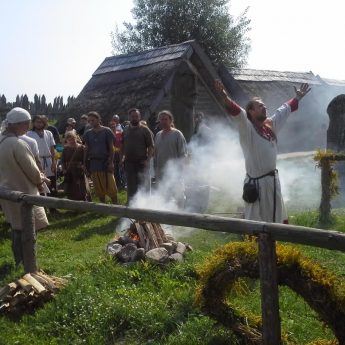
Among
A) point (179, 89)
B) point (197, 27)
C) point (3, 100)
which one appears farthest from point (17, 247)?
point (197, 27)

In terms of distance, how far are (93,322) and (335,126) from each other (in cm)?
769

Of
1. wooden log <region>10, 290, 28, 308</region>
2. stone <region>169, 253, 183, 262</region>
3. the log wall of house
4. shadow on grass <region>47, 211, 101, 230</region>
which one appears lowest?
shadow on grass <region>47, 211, 101, 230</region>

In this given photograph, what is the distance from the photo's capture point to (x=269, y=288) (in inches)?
121

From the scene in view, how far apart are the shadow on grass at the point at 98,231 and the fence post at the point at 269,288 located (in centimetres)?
498

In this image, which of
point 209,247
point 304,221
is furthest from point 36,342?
point 304,221

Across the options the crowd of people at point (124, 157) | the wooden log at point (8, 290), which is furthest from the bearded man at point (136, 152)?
the wooden log at point (8, 290)

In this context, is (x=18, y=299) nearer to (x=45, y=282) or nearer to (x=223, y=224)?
(x=45, y=282)

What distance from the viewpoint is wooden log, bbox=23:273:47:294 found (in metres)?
4.69

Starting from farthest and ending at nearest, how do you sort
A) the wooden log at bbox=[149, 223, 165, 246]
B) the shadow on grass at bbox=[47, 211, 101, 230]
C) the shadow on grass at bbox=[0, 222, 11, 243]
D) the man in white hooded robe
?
the shadow on grass at bbox=[47, 211, 101, 230] < the shadow on grass at bbox=[0, 222, 11, 243] < the wooden log at bbox=[149, 223, 165, 246] < the man in white hooded robe

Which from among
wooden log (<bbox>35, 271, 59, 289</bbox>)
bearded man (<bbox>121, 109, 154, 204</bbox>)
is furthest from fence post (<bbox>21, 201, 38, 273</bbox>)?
bearded man (<bbox>121, 109, 154, 204</bbox>)

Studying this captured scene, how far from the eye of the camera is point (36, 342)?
4.05m

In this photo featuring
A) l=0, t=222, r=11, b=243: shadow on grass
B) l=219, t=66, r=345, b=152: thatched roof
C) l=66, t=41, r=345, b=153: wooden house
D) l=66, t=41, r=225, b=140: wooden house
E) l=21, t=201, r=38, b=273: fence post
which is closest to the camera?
l=21, t=201, r=38, b=273: fence post

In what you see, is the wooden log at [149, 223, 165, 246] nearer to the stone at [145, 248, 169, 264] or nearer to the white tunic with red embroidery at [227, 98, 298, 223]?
the stone at [145, 248, 169, 264]

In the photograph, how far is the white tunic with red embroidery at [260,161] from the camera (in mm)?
4965
